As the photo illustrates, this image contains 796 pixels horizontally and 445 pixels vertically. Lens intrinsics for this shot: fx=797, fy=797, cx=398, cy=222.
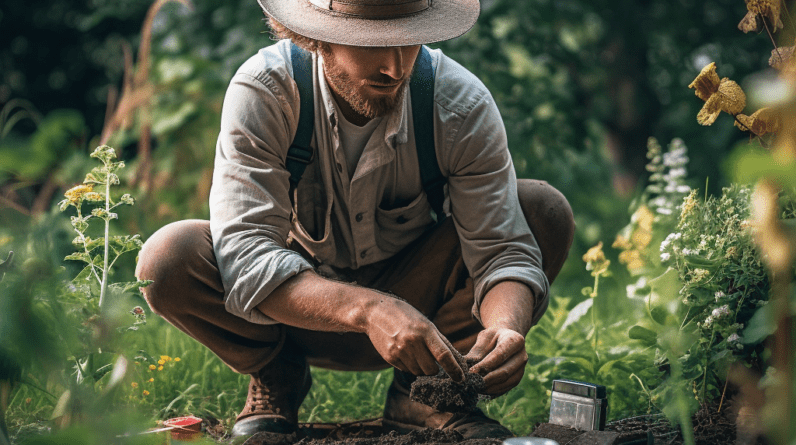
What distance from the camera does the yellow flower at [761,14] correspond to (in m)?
1.95

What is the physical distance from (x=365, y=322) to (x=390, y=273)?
656 mm

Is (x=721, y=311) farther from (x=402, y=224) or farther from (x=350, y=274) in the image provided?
(x=350, y=274)

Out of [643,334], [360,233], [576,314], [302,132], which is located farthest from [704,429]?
[302,132]

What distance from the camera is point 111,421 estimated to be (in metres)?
0.68

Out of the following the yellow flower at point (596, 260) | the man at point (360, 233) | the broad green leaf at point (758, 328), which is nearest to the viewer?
the broad green leaf at point (758, 328)

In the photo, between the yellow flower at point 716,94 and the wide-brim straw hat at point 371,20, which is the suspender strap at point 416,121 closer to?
the wide-brim straw hat at point 371,20

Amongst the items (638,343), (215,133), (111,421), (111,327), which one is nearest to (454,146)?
(638,343)

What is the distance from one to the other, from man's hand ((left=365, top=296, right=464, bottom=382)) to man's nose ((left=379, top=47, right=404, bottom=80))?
641 mm

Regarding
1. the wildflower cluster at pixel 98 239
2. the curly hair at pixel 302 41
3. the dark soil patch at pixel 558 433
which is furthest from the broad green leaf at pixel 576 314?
the wildflower cluster at pixel 98 239

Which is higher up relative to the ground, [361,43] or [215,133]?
[361,43]

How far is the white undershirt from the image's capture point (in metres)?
2.46

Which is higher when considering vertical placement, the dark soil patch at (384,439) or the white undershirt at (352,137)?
the white undershirt at (352,137)

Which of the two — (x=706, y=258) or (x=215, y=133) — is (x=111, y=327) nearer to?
(x=706, y=258)

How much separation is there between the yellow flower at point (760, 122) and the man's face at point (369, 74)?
35.4 inches
